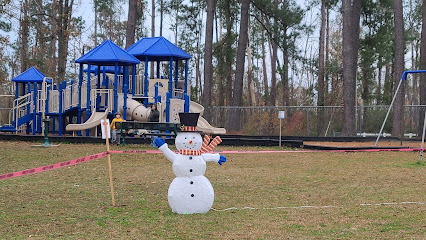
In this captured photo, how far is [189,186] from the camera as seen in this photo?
941 centimetres

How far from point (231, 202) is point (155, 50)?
70.6ft

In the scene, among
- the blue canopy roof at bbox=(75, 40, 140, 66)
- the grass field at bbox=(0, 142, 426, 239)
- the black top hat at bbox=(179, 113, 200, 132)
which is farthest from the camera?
the blue canopy roof at bbox=(75, 40, 140, 66)

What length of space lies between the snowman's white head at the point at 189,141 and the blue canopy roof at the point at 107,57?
739 inches

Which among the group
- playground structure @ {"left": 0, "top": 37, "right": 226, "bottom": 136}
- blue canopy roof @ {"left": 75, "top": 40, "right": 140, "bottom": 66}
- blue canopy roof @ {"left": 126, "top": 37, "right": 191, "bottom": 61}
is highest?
blue canopy roof @ {"left": 126, "top": 37, "right": 191, "bottom": 61}

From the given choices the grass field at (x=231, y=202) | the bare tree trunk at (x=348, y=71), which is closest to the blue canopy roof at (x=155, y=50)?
the bare tree trunk at (x=348, y=71)

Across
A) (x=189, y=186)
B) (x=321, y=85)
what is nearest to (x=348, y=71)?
(x=321, y=85)

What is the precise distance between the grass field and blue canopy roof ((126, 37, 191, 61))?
43.7 feet

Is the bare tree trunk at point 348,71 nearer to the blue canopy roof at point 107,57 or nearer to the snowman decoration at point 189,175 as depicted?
the blue canopy roof at point 107,57

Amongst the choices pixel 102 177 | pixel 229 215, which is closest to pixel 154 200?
pixel 229 215

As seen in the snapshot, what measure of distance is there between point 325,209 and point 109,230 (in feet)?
11.6

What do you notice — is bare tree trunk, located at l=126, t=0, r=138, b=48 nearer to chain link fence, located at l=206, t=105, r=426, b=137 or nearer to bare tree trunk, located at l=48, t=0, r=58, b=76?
chain link fence, located at l=206, t=105, r=426, b=137

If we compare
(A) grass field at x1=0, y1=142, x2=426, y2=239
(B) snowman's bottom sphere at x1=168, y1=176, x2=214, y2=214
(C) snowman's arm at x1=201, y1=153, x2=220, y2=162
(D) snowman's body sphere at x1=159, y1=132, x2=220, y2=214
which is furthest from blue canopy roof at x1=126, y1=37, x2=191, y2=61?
(B) snowman's bottom sphere at x1=168, y1=176, x2=214, y2=214

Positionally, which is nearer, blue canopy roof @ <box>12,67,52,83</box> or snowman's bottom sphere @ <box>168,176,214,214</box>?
snowman's bottom sphere @ <box>168,176,214,214</box>

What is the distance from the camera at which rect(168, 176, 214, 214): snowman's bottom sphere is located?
938cm
